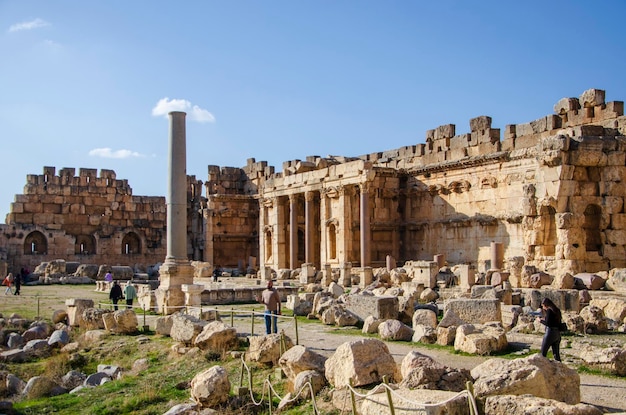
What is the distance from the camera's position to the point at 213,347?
→ 42.4 ft

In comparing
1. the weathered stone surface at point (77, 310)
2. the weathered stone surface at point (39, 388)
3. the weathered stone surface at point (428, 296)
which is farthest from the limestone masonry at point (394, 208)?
the weathered stone surface at point (39, 388)

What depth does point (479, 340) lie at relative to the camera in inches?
438

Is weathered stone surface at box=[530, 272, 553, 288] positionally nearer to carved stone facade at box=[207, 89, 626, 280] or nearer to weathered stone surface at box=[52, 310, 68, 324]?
carved stone facade at box=[207, 89, 626, 280]

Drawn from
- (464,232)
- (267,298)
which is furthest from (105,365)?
(464,232)

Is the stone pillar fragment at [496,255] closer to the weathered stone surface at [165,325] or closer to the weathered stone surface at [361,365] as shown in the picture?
the weathered stone surface at [165,325]

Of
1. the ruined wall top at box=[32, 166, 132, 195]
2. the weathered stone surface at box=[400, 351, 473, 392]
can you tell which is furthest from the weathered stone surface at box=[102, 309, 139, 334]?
the ruined wall top at box=[32, 166, 132, 195]

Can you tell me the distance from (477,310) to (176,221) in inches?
385

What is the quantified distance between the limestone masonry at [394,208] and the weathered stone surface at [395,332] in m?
10.2

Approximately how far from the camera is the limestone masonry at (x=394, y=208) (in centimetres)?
2369

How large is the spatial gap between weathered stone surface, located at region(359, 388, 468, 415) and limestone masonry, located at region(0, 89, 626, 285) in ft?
52.1

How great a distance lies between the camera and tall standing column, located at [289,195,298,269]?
3531 cm

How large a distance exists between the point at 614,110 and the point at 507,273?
7849 millimetres

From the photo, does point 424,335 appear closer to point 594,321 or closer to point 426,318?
point 426,318

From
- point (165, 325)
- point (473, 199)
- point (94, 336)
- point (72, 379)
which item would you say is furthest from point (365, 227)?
point (72, 379)
